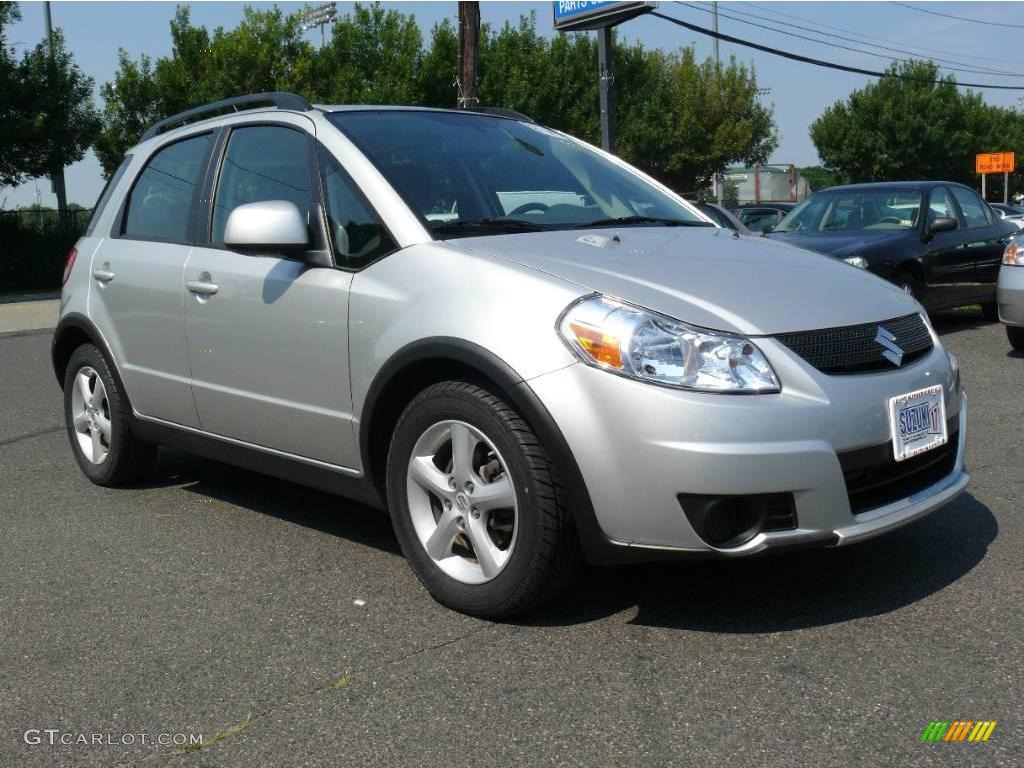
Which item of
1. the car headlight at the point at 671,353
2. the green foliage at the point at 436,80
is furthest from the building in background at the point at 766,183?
the car headlight at the point at 671,353

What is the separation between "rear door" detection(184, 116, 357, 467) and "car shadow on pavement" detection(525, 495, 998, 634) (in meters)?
1.00

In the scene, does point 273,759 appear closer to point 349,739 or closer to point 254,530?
point 349,739

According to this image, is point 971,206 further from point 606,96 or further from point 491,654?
point 491,654

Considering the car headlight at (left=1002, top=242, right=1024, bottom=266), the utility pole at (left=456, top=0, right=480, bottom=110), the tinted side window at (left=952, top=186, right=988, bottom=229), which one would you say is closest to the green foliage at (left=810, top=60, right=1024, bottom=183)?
the utility pole at (left=456, top=0, right=480, bottom=110)

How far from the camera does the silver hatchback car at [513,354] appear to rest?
322 cm

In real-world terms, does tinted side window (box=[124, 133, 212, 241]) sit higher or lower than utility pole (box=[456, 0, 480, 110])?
lower

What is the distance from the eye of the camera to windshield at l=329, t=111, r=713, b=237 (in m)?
4.09

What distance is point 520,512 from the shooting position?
3.39 m

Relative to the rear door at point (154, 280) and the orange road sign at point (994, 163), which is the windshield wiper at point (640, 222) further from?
the orange road sign at point (994, 163)

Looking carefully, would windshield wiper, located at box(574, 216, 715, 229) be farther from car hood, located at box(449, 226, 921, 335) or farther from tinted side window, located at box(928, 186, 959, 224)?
tinted side window, located at box(928, 186, 959, 224)

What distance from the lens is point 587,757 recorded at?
271 centimetres

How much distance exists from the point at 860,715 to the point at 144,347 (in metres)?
3.42

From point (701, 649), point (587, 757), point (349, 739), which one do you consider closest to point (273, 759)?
point (349, 739)

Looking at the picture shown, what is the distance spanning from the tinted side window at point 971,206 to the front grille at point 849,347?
919 centimetres
